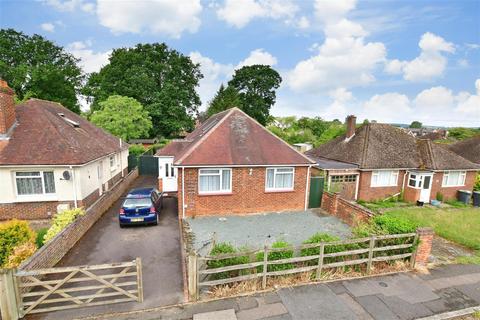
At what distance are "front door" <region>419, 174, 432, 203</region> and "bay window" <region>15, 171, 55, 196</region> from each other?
76.7 feet

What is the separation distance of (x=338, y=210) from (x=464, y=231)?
20.5ft

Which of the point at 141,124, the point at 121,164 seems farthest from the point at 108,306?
→ the point at 141,124

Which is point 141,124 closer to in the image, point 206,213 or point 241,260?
point 206,213

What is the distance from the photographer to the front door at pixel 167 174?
1831cm

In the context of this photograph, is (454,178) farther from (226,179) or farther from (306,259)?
(306,259)

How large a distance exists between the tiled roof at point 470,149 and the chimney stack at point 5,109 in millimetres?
37696

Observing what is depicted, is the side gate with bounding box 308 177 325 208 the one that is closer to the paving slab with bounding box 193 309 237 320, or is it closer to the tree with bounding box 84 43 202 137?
the paving slab with bounding box 193 309 237 320

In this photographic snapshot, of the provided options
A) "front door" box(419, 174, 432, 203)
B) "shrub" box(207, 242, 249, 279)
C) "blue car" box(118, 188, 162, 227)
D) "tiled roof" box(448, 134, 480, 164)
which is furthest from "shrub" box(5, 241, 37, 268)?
"tiled roof" box(448, 134, 480, 164)

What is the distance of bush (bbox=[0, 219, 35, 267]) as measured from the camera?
24.6 feet

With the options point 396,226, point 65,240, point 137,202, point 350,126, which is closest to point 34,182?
point 65,240

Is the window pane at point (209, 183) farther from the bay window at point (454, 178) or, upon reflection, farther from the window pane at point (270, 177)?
the bay window at point (454, 178)

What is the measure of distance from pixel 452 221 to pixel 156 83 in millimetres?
39460

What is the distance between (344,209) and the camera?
13297 millimetres

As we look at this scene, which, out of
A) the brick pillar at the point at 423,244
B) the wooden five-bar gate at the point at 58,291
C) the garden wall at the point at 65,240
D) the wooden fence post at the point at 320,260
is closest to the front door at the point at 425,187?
the brick pillar at the point at 423,244
